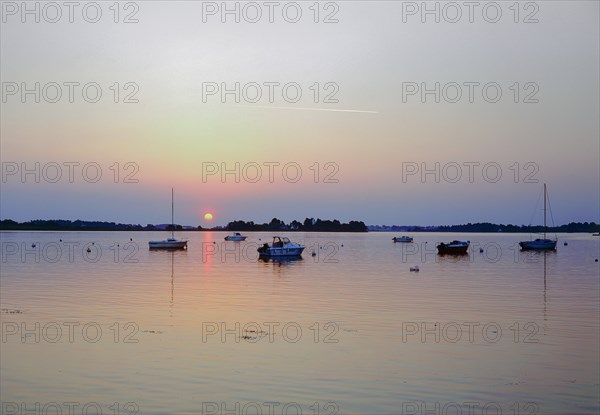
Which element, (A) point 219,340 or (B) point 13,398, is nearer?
(B) point 13,398

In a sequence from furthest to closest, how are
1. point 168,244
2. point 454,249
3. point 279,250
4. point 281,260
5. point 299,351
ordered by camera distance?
point 168,244 < point 454,249 < point 279,250 < point 281,260 < point 299,351

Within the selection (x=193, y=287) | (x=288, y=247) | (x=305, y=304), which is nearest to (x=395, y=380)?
(x=305, y=304)

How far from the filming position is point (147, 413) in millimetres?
19344

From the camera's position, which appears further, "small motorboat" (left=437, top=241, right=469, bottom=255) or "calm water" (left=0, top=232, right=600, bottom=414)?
"small motorboat" (left=437, top=241, right=469, bottom=255)

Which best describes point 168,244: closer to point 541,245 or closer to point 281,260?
point 281,260

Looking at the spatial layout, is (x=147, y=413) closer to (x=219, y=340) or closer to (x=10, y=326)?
(x=219, y=340)

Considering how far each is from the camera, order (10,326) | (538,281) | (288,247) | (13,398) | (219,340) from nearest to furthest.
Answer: (13,398)
(219,340)
(10,326)
(538,281)
(288,247)

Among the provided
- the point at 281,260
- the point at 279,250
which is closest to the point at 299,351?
the point at 281,260

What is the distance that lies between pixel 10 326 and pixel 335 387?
1926 centimetres

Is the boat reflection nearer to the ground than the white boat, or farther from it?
nearer to the ground

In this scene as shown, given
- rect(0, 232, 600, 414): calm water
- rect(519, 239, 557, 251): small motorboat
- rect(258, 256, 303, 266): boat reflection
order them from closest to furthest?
rect(0, 232, 600, 414): calm water → rect(258, 256, 303, 266): boat reflection → rect(519, 239, 557, 251): small motorboat

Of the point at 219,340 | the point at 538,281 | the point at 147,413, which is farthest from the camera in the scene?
the point at 538,281

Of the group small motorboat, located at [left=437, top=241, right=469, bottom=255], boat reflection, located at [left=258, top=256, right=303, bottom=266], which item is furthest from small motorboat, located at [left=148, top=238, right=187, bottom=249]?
small motorboat, located at [left=437, top=241, right=469, bottom=255]

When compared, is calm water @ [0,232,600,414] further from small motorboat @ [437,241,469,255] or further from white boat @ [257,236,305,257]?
small motorboat @ [437,241,469,255]
